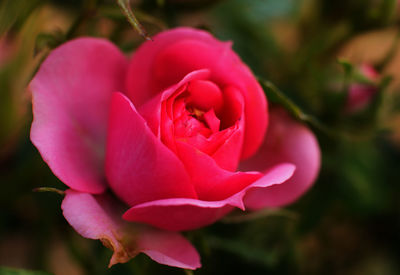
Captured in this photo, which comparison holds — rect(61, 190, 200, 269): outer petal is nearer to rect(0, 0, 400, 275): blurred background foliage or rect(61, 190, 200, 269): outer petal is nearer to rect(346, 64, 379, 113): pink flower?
rect(0, 0, 400, 275): blurred background foliage

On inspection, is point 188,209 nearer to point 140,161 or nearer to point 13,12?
point 140,161

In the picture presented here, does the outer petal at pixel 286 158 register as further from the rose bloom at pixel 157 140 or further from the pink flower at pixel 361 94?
the pink flower at pixel 361 94

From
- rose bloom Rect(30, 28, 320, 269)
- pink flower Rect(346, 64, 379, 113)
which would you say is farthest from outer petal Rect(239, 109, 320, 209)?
pink flower Rect(346, 64, 379, 113)

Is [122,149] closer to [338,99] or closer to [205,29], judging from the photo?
[205,29]

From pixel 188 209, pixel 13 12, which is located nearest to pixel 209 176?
pixel 188 209

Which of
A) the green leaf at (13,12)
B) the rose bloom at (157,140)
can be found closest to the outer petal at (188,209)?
the rose bloom at (157,140)

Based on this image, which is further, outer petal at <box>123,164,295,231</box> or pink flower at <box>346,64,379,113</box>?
pink flower at <box>346,64,379,113</box>

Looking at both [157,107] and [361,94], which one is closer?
[157,107]
